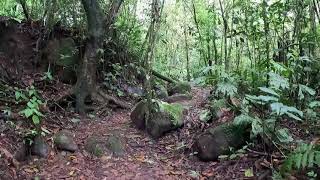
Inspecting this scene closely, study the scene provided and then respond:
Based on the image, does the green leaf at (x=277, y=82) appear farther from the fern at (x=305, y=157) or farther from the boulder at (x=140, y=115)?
the boulder at (x=140, y=115)

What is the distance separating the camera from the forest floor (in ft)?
15.8

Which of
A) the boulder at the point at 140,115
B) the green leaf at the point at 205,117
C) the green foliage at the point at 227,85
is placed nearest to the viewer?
the green foliage at the point at 227,85

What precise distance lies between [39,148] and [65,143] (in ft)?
1.37

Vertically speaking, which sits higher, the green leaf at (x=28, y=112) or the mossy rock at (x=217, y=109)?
the green leaf at (x=28, y=112)

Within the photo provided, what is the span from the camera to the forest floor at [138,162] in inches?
190

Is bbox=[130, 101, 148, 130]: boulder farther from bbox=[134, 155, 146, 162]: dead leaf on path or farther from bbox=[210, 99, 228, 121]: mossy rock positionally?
bbox=[210, 99, 228, 121]: mossy rock

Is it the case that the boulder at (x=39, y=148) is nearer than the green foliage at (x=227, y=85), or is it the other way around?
the green foliage at (x=227, y=85)

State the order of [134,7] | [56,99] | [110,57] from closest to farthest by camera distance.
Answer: [56,99], [110,57], [134,7]

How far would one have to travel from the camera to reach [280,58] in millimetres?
6508

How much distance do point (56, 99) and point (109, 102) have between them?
123cm

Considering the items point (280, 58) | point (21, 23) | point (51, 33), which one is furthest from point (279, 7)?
point (21, 23)

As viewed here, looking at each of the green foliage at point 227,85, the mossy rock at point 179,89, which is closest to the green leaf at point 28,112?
the green foliage at point 227,85

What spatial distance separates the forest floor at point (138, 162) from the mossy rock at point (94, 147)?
0.25ft

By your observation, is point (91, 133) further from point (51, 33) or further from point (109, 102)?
point (51, 33)
